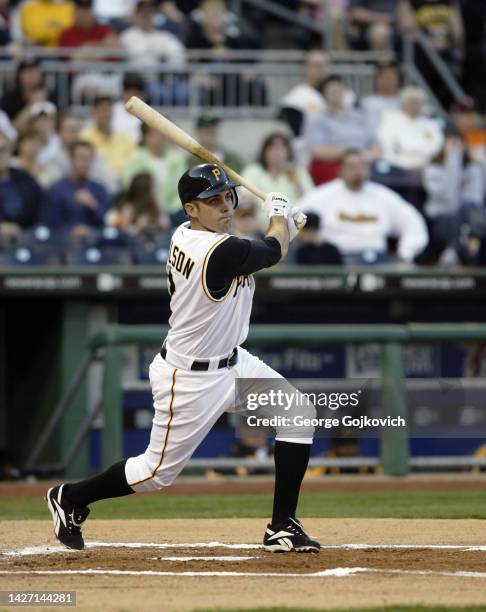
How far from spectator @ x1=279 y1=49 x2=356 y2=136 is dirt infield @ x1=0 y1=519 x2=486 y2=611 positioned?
5.89m

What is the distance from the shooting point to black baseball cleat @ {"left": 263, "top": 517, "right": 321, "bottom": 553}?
5844 mm

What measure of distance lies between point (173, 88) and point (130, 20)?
4.02 feet

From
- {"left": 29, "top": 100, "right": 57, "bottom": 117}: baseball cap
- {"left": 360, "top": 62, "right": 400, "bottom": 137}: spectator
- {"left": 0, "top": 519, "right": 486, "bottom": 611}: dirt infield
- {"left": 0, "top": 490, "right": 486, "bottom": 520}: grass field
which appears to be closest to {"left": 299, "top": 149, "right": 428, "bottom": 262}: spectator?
{"left": 360, "top": 62, "right": 400, "bottom": 137}: spectator

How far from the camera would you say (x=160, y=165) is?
11.5m

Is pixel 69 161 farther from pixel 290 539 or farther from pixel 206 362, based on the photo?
pixel 290 539

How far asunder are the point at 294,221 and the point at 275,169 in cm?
543

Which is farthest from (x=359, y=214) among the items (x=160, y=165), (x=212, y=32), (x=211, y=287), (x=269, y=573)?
(x=269, y=573)

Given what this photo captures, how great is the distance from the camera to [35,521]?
738 cm

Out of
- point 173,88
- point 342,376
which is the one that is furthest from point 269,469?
point 173,88

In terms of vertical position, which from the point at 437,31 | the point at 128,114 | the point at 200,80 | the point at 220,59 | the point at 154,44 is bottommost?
the point at 128,114

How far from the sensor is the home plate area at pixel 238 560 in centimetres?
539

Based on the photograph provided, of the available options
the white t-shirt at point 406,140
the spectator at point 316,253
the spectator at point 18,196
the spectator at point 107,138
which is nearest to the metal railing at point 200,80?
the spectator at point 107,138

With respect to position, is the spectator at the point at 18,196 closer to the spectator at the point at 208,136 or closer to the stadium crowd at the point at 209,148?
the stadium crowd at the point at 209,148

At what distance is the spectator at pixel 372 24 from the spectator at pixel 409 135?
1265 millimetres
